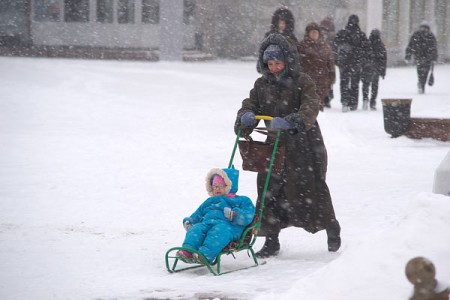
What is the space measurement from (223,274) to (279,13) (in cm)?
700

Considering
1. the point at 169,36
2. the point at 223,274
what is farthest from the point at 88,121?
the point at 169,36

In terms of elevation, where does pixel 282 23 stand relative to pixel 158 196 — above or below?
above

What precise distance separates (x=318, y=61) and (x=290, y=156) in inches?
354

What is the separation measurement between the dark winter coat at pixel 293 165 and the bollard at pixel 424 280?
10.8 feet

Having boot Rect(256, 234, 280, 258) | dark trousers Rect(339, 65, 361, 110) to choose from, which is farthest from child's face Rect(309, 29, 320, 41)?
boot Rect(256, 234, 280, 258)

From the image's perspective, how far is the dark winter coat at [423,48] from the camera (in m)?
22.5

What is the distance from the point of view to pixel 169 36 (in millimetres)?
32469

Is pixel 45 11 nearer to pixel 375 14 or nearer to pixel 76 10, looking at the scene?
pixel 76 10

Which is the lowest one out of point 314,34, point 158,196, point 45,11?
point 158,196

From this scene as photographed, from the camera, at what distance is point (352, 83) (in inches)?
731

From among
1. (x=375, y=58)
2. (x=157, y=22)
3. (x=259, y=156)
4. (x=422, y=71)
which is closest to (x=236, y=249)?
(x=259, y=156)

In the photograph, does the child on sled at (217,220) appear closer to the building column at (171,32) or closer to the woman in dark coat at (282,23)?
the woman in dark coat at (282,23)

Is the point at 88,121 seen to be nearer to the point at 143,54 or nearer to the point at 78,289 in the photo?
the point at 78,289

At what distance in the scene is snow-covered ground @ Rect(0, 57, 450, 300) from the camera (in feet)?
15.8
